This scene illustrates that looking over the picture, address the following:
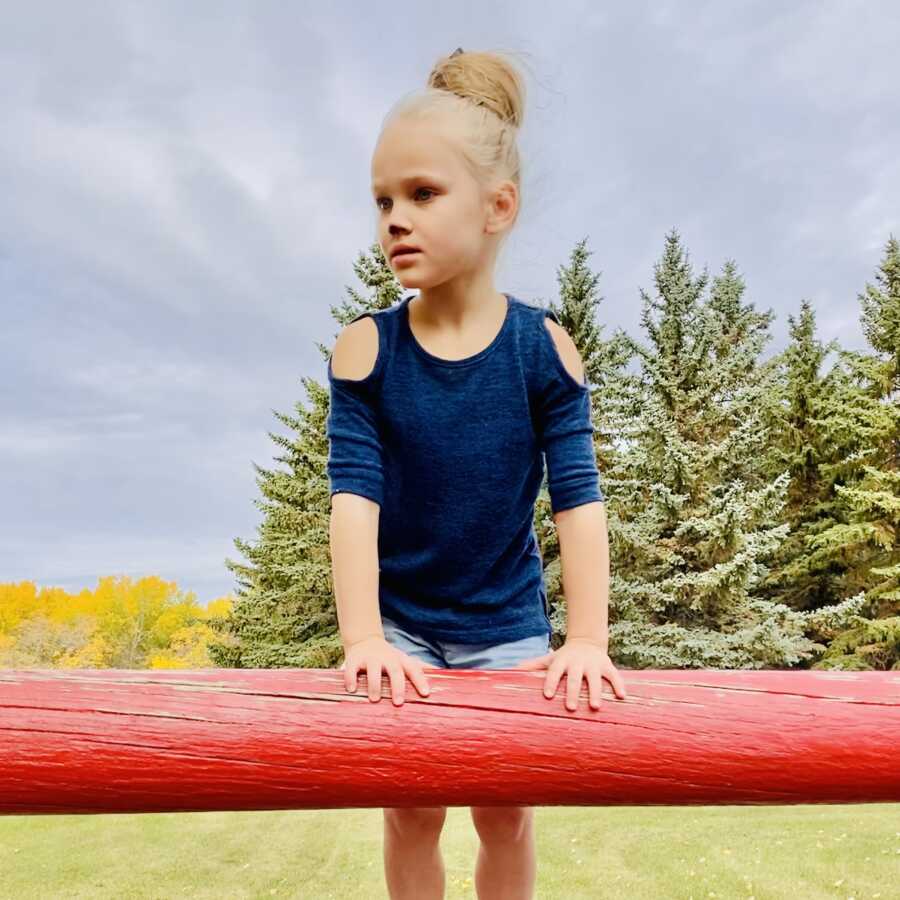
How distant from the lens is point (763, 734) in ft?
5.87

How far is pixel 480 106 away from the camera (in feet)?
7.42

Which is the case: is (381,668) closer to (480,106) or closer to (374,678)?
(374,678)

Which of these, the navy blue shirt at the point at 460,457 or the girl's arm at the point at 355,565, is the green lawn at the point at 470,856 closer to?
the navy blue shirt at the point at 460,457

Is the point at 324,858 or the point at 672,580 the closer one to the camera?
the point at 324,858

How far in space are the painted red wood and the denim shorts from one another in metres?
0.40

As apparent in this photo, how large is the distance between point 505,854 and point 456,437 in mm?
1024

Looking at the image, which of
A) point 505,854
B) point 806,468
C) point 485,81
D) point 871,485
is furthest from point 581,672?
point 806,468

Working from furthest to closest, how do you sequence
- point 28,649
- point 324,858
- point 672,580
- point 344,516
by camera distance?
point 28,649 → point 672,580 → point 324,858 → point 344,516

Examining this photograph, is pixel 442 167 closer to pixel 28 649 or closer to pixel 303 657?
pixel 303 657

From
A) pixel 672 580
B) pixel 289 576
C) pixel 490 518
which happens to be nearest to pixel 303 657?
pixel 289 576

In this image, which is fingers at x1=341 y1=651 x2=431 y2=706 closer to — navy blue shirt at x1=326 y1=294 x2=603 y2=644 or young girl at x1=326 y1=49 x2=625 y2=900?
young girl at x1=326 y1=49 x2=625 y2=900

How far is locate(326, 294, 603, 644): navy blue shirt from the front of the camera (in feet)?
7.16

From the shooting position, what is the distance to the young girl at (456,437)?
209 centimetres

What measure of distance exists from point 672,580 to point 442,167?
14.8 m
